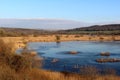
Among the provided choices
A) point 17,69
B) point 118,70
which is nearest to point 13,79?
point 17,69

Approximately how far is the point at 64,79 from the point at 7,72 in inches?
251

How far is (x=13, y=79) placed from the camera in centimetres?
1440

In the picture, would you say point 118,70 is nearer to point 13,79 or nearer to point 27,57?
point 27,57

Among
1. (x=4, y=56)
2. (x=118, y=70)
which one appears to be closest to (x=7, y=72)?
(x=4, y=56)

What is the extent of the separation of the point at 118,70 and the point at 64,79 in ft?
31.3

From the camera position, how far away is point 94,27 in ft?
614

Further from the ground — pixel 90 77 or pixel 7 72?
pixel 7 72

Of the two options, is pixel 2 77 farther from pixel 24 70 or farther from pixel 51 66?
pixel 51 66

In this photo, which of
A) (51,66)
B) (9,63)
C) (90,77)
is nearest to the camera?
(90,77)

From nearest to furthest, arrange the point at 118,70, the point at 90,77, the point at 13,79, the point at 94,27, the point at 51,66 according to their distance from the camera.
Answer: the point at 13,79 < the point at 90,77 < the point at 118,70 < the point at 51,66 < the point at 94,27

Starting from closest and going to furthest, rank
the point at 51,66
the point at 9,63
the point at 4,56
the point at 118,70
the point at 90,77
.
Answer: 1. the point at 90,77
2. the point at 9,63
3. the point at 4,56
4. the point at 118,70
5. the point at 51,66

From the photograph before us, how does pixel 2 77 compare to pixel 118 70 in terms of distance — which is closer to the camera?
pixel 2 77

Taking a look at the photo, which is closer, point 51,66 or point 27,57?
point 27,57

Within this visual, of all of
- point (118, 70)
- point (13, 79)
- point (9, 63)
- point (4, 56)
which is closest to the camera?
point (13, 79)
